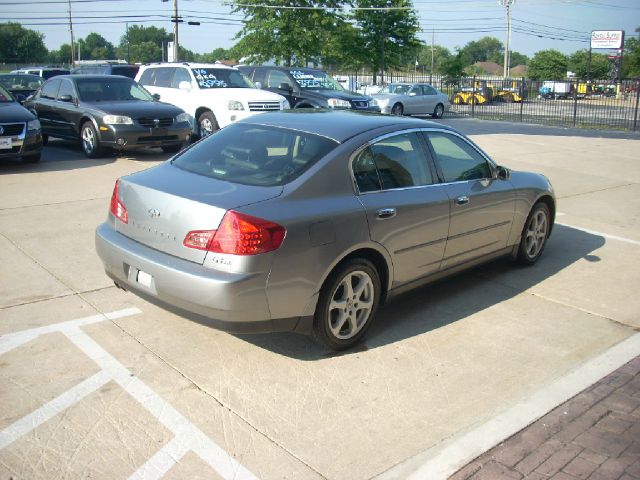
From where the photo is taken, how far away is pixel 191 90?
50.0ft

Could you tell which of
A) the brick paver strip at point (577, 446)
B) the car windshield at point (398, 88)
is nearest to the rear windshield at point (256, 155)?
the brick paver strip at point (577, 446)

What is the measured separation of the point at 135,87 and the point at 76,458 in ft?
38.3

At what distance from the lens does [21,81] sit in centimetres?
2052

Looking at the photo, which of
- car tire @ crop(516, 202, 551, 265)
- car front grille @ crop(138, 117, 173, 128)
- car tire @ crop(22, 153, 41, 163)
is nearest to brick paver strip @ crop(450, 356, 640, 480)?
car tire @ crop(516, 202, 551, 265)

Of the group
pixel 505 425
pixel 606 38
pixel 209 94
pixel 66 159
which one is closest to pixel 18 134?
pixel 66 159

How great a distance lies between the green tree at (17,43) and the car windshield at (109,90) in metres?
104

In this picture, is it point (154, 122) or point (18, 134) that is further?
point (154, 122)

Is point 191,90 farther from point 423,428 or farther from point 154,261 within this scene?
point 423,428

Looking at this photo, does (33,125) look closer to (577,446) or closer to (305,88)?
(305,88)

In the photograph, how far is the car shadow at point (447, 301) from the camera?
4.83 m

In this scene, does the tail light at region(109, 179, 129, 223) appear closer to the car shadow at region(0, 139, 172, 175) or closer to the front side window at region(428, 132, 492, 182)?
the front side window at region(428, 132, 492, 182)

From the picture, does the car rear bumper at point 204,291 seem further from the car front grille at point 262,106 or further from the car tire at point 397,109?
the car tire at point 397,109

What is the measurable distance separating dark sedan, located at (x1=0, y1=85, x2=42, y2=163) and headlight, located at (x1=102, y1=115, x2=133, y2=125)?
4.01 feet

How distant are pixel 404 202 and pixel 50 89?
11229mm
